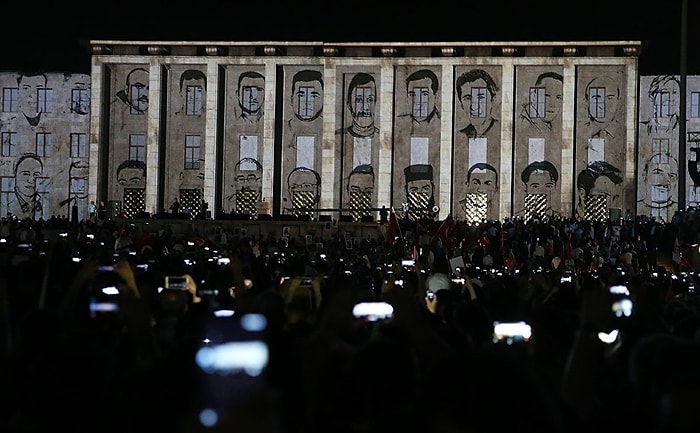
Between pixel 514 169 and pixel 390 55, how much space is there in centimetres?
854

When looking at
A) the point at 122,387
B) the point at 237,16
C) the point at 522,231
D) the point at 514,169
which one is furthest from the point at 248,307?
the point at 237,16

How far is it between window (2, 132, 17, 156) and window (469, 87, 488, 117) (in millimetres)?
23587

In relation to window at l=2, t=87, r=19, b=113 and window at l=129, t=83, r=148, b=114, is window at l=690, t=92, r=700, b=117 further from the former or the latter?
window at l=2, t=87, r=19, b=113

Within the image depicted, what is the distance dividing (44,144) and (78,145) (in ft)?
5.72

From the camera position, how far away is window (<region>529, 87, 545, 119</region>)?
60656 millimetres

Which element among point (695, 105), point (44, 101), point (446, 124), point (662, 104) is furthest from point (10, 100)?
point (695, 105)

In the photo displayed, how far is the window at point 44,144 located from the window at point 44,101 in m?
1.24

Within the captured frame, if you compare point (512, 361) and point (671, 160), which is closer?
point (512, 361)

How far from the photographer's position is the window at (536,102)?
6066cm

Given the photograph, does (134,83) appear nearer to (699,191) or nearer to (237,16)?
(237,16)

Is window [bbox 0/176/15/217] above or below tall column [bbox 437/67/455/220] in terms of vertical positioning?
below

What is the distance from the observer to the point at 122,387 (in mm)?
5062

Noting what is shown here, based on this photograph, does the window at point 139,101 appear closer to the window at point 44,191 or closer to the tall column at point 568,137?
the window at point 44,191

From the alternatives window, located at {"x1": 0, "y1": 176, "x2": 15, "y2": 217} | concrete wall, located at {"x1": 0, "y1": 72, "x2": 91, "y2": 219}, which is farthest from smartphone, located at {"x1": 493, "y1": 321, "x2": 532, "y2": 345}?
window, located at {"x1": 0, "y1": 176, "x2": 15, "y2": 217}
